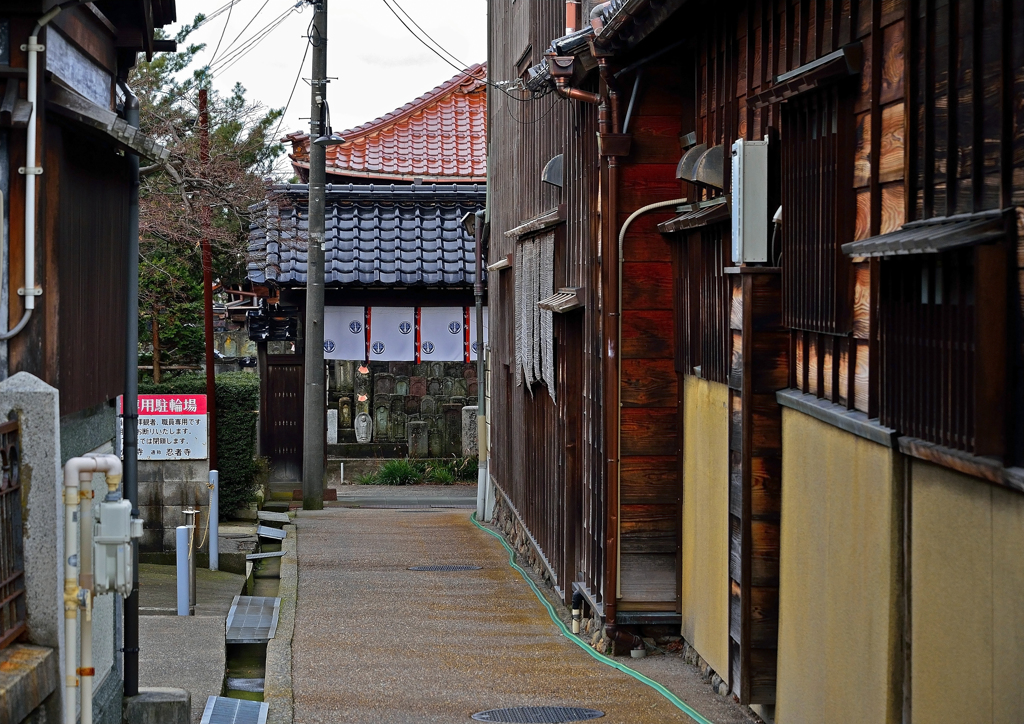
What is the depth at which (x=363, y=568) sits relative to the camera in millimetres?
15578

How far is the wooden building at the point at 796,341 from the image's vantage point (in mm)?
4711

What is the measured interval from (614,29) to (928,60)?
4.33 meters

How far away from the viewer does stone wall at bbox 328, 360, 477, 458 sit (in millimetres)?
25938

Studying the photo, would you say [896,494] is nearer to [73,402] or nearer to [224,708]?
[73,402]

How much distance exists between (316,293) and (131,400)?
1344 centimetres

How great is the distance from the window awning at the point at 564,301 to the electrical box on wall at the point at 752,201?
3.97 meters

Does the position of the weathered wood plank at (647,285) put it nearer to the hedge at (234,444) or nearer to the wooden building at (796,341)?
the wooden building at (796,341)

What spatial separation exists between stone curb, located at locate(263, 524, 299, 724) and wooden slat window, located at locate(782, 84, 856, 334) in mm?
4681

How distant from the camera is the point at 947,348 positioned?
4.93m

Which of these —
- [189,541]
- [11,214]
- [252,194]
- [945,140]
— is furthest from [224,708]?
[252,194]

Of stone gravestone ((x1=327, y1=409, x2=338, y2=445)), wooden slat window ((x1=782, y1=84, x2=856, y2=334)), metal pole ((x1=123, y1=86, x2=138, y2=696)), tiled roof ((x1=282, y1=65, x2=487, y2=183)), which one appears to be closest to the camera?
wooden slat window ((x1=782, y1=84, x2=856, y2=334))

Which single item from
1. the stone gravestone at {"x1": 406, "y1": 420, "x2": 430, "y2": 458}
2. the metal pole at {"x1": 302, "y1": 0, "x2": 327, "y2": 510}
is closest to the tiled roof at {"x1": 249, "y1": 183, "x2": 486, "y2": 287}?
the metal pole at {"x1": 302, "y1": 0, "x2": 327, "y2": 510}

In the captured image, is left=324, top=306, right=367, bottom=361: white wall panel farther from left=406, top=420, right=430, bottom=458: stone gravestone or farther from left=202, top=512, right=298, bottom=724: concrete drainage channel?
left=202, top=512, right=298, bottom=724: concrete drainage channel

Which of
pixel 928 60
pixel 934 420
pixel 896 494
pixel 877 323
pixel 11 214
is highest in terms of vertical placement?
pixel 928 60
